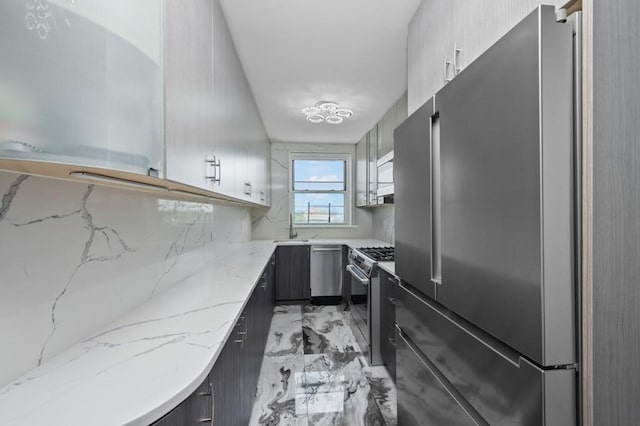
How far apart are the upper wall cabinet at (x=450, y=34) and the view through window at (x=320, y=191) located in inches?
125

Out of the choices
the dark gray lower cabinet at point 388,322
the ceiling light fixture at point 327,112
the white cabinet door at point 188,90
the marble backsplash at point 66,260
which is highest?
the ceiling light fixture at point 327,112

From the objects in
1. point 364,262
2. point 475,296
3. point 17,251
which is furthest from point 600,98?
point 364,262

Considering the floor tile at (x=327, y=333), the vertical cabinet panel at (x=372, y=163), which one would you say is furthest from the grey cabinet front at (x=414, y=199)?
the vertical cabinet panel at (x=372, y=163)

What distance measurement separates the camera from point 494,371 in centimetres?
80

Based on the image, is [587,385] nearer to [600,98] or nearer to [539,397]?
[539,397]

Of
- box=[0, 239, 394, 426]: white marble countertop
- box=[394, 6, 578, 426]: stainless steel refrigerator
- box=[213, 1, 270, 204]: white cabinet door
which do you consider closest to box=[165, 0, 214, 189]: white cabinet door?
box=[213, 1, 270, 204]: white cabinet door

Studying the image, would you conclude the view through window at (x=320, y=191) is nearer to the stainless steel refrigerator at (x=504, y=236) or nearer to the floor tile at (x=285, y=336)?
the floor tile at (x=285, y=336)

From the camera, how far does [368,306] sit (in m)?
2.38

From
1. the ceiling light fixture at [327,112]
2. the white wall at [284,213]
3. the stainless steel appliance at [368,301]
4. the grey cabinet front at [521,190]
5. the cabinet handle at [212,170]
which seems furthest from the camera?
the white wall at [284,213]

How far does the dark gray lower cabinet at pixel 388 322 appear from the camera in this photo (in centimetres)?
207

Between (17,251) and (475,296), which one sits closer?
(17,251)

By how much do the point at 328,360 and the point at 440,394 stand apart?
1.53 metres

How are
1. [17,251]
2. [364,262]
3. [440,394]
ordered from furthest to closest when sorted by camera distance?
1. [364,262]
2. [440,394]
3. [17,251]

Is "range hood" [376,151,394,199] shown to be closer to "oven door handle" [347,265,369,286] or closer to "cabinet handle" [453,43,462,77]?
"oven door handle" [347,265,369,286]
